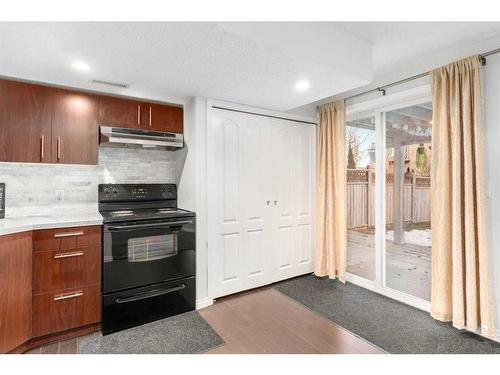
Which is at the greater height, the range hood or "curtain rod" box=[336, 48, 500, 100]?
"curtain rod" box=[336, 48, 500, 100]

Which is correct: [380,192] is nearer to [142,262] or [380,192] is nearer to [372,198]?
[372,198]

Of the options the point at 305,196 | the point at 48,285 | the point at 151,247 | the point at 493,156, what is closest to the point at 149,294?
the point at 151,247

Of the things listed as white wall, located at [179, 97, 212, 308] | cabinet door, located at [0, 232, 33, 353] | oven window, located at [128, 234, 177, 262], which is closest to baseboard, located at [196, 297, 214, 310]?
white wall, located at [179, 97, 212, 308]

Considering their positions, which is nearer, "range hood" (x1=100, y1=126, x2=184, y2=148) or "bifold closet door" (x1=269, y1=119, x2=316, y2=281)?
"range hood" (x1=100, y1=126, x2=184, y2=148)

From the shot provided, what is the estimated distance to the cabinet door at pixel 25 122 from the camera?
2316mm

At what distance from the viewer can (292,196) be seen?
11.6 ft

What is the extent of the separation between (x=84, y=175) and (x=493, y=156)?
3.73 metres

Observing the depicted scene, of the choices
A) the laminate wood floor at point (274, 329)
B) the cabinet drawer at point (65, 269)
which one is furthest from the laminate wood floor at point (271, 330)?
the cabinet drawer at point (65, 269)

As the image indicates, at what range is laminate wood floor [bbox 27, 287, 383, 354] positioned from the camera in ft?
6.91

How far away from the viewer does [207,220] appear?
2.88 m

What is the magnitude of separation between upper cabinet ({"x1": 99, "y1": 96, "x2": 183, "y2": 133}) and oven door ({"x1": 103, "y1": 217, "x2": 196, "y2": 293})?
1.04 m

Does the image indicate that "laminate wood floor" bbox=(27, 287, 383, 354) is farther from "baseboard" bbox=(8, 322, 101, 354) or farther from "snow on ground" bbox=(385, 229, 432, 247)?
"snow on ground" bbox=(385, 229, 432, 247)
